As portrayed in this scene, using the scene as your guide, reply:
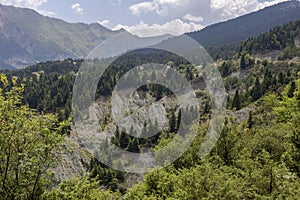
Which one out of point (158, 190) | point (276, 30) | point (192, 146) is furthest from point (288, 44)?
point (158, 190)

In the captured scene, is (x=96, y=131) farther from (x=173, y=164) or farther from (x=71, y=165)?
(x=173, y=164)

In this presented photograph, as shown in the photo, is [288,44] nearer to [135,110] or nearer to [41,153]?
[135,110]

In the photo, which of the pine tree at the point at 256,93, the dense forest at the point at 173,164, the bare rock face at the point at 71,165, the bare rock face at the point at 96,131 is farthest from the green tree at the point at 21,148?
the pine tree at the point at 256,93

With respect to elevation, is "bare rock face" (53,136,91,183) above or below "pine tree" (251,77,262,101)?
below

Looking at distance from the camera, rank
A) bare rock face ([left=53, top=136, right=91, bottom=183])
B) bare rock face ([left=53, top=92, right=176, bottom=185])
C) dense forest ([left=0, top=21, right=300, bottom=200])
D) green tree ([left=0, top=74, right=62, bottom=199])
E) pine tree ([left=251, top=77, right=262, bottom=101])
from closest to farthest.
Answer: green tree ([left=0, top=74, right=62, bottom=199])
dense forest ([left=0, top=21, right=300, bottom=200])
bare rock face ([left=53, top=136, right=91, bottom=183])
bare rock face ([left=53, top=92, right=176, bottom=185])
pine tree ([left=251, top=77, right=262, bottom=101])

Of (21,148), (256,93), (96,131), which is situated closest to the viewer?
(21,148)

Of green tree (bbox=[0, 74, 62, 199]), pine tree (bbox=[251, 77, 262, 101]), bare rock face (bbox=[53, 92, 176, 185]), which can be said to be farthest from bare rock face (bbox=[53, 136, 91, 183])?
pine tree (bbox=[251, 77, 262, 101])

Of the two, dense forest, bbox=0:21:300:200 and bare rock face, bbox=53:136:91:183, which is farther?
bare rock face, bbox=53:136:91:183

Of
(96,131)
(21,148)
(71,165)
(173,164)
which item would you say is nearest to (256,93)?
(96,131)

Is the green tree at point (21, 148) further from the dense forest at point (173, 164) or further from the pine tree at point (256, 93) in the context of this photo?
the pine tree at point (256, 93)

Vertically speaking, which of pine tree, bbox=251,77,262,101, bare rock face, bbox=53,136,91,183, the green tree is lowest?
bare rock face, bbox=53,136,91,183

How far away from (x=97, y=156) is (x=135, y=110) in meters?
52.6

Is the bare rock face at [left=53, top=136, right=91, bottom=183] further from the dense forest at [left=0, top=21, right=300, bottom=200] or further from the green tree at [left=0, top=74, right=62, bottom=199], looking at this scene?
the green tree at [left=0, top=74, right=62, bottom=199]

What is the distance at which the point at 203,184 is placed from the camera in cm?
1641
